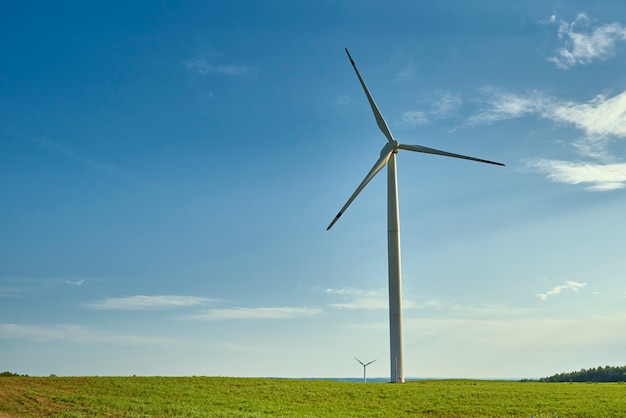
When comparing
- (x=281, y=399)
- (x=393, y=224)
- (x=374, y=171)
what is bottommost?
(x=281, y=399)

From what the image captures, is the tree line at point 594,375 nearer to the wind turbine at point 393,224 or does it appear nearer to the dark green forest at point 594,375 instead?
the dark green forest at point 594,375

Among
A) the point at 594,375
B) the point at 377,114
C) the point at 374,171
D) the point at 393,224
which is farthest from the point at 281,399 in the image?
the point at 594,375

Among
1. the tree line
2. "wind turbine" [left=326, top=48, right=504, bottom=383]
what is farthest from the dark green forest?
"wind turbine" [left=326, top=48, right=504, bottom=383]

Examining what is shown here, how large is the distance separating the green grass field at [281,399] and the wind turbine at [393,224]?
7.19 meters

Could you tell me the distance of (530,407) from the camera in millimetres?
40250

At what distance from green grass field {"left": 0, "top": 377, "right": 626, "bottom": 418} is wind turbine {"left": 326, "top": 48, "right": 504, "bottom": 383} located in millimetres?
7187

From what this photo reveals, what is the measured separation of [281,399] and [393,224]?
2437 cm

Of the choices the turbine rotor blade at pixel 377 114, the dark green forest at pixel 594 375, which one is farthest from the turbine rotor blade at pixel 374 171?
the dark green forest at pixel 594 375

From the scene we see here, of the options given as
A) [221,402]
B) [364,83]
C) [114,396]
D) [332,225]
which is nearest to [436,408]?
[221,402]

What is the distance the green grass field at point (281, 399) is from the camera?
3791cm

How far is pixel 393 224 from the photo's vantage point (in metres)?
61.9

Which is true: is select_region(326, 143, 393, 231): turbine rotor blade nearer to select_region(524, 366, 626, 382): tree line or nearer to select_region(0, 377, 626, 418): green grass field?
select_region(0, 377, 626, 418): green grass field

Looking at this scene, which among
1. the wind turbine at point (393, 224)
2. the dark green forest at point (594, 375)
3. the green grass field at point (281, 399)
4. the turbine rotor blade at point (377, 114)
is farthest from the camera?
the dark green forest at point (594, 375)

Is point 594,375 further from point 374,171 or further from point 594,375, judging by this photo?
point 374,171
